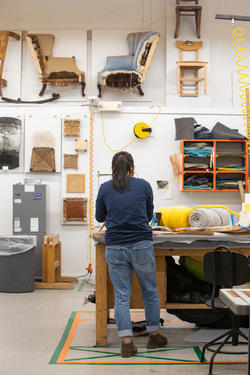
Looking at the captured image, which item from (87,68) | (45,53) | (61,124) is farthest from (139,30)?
(61,124)

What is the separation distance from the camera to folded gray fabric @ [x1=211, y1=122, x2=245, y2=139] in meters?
6.80

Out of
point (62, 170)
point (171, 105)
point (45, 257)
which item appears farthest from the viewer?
point (171, 105)

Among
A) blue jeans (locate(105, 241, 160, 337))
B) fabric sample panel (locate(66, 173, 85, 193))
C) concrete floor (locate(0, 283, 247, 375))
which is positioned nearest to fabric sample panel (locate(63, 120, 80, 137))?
fabric sample panel (locate(66, 173, 85, 193))

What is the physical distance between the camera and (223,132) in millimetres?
6848

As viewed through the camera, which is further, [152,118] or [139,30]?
[139,30]

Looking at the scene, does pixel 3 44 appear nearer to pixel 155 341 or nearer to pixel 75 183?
pixel 75 183

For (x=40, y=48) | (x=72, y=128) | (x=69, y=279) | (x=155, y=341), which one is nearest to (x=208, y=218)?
(x=155, y=341)

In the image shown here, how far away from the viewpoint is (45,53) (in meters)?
7.63

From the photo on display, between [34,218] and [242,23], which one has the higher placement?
[242,23]

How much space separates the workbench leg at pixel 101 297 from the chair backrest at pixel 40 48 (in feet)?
15.0

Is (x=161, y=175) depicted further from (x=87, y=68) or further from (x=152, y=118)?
(x=87, y=68)

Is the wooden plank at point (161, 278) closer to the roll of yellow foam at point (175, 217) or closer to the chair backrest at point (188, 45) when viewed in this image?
the roll of yellow foam at point (175, 217)

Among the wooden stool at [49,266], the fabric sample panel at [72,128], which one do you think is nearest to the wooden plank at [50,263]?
the wooden stool at [49,266]

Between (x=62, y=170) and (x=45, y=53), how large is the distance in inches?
82.3
